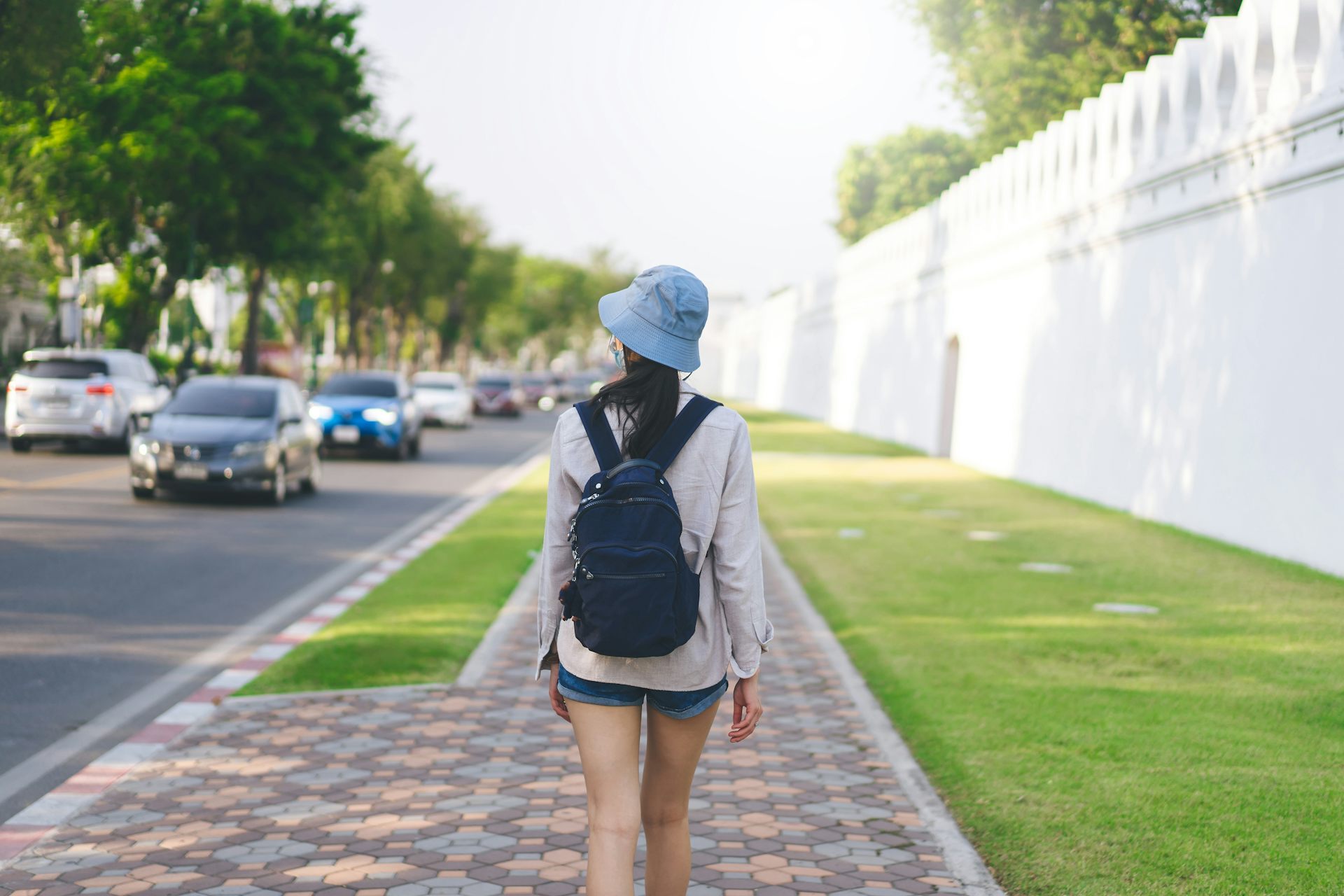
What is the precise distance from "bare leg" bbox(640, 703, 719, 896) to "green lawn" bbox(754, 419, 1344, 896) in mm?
1683

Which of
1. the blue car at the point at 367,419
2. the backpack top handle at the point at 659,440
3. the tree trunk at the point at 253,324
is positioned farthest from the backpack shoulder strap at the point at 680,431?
the tree trunk at the point at 253,324

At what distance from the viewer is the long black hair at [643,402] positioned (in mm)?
3377

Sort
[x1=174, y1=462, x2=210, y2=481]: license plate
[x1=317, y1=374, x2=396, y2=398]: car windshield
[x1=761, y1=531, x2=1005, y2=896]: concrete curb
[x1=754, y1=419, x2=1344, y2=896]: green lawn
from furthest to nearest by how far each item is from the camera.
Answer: [x1=317, y1=374, x2=396, y2=398]: car windshield
[x1=174, y1=462, x2=210, y2=481]: license plate
[x1=754, y1=419, x2=1344, y2=896]: green lawn
[x1=761, y1=531, x2=1005, y2=896]: concrete curb

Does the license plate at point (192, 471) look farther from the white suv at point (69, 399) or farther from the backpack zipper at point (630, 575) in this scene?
the backpack zipper at point (630, 575)

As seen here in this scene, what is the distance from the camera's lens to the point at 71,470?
21234 millimetres

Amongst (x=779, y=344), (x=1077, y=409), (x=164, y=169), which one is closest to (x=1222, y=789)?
(x=1077, y=409)

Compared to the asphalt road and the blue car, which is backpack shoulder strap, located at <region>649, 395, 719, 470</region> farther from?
the blue car

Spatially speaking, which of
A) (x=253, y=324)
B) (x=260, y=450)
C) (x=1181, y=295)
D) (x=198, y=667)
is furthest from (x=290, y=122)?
(x=198, y=667)

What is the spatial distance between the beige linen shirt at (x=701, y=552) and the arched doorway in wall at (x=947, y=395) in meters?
28.8

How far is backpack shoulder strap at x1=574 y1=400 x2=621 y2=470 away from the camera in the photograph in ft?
11.0

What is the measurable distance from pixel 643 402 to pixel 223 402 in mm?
16108

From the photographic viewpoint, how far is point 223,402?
18.5m

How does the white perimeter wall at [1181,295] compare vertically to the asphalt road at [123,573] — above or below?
above

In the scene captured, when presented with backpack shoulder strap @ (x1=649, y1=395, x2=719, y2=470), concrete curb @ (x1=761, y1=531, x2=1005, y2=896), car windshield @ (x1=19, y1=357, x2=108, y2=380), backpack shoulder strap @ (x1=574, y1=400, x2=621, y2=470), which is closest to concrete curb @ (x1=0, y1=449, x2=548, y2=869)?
concrete curb @ (x1=761, y1=531, x2=1005, y2=896)
